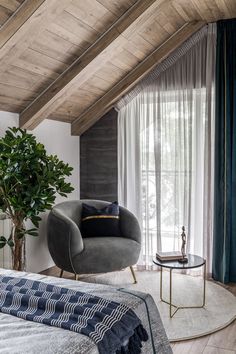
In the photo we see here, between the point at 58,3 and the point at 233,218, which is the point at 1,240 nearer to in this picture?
the point at 58,3

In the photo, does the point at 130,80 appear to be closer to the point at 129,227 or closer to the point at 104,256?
the point at 129,227

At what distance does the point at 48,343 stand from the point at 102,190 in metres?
3.46

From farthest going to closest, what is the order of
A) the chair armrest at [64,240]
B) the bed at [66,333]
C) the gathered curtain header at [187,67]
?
the gathered curtain header at [187,67] < the chair armrest at [64,240] < the bed at [66,333]

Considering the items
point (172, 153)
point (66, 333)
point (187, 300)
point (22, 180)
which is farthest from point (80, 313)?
point (172, 153)

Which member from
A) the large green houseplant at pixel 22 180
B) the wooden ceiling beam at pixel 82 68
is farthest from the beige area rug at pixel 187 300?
the wooden ceiling beam at pixel 82 68

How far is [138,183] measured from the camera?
4.64m

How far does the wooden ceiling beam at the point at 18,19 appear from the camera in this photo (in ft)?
8.04

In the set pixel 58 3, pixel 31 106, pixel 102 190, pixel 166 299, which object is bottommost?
pixel 166 299

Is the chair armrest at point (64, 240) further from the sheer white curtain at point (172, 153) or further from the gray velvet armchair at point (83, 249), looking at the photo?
the sheer white curtain at point (172, 153)

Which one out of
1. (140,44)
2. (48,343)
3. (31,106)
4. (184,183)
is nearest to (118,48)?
(140,44)

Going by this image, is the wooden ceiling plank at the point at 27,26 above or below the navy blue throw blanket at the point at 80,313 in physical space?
above

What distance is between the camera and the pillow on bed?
4.02m

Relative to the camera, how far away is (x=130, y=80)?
4352 millimetres

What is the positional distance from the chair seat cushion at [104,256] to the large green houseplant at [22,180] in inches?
22.8
